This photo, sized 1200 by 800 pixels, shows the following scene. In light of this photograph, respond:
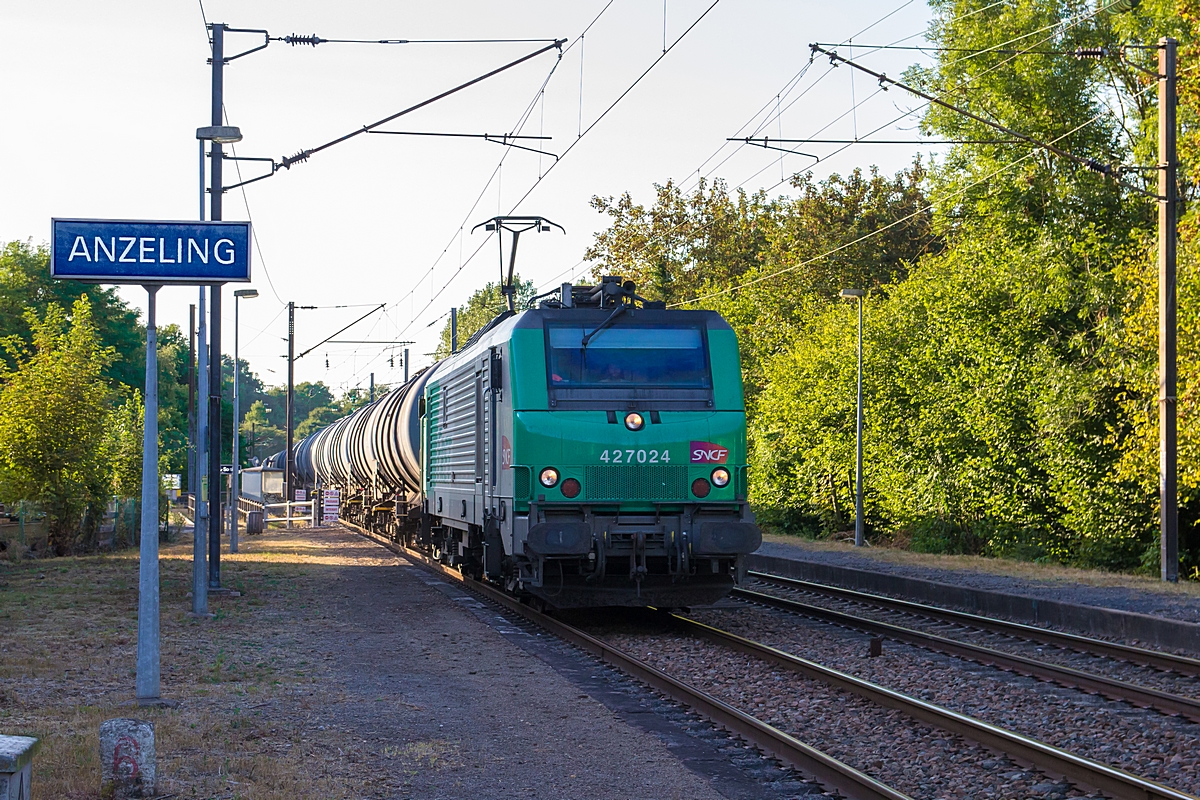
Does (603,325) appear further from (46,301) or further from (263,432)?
(263,432)

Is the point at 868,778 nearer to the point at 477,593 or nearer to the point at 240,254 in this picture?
the point at 240,254

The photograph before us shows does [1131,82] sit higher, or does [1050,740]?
[1131,82]

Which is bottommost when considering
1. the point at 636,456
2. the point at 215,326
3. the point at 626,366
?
the point at 636,456

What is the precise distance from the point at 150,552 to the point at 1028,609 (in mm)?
11406

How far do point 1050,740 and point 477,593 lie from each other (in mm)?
11856

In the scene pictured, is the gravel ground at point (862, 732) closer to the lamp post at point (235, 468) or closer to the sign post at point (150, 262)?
the sign post at point (150, 262)

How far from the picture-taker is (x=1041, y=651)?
43.8 feet

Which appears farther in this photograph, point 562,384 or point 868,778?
point 562,384

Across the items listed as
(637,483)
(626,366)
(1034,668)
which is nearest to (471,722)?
(637,483)

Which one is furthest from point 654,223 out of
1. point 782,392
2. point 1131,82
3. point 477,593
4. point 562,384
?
point 562,384

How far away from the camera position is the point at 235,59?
59.0ft

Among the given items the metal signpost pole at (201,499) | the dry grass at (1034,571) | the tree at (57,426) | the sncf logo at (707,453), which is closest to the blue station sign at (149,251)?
the sncf logo at (707,453)

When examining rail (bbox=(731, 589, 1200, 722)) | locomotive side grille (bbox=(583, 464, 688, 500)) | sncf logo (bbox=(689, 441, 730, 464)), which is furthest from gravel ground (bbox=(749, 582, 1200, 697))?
locomotive side grille (bbox=(583, 464, 688, 500))

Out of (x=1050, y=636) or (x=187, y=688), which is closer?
(x=187, y=688)
